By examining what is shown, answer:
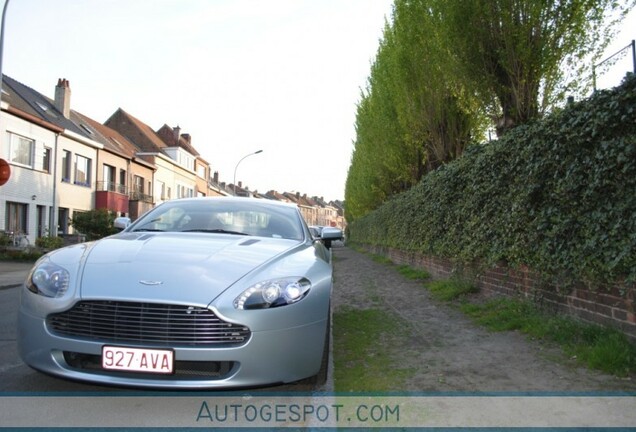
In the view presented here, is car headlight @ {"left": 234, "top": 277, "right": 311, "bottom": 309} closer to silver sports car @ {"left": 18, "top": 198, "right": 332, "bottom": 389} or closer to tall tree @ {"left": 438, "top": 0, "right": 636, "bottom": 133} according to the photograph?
silver sports car @ {"left": 18, "top": 198, "right": 332, "bottom": 389}

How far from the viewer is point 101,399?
10.2 feet

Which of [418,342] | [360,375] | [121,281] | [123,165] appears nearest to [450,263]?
[418,342]

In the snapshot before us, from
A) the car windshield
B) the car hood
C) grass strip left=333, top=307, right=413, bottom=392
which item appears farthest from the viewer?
the car windshield

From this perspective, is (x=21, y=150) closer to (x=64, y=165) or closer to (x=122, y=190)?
(x=64, y=165)

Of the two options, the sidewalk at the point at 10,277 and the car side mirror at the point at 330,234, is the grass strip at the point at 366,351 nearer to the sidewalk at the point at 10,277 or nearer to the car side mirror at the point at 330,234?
the car side mirror at the point at 330,234

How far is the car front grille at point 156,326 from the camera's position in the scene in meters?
2.78

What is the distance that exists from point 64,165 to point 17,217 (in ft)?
15.7

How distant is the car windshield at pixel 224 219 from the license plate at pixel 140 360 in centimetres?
177

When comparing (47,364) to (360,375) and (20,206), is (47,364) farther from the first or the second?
(20,206)

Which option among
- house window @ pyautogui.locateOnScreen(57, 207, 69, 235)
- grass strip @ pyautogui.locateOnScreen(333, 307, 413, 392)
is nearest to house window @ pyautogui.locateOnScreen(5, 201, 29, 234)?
house window @ pyautogui.locateOnScreen(57, 207, 69, 235)

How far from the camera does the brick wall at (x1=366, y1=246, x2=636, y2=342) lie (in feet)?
13.5

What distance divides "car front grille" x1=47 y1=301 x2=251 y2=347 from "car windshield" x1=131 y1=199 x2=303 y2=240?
164cm

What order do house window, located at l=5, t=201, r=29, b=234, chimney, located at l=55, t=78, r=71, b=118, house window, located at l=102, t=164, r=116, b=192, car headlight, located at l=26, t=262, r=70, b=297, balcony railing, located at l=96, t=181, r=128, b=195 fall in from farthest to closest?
house window, located at l=102, t=164, r=116, b=192, balcony railing, located at l=96, t=181, r=128, b=195, chimney, located at l=55, t=78, r=71, b=118, house window, located at l=5, t=201, r=29, b=234, car headlight, located at l=26, t=262, r=70, b=297

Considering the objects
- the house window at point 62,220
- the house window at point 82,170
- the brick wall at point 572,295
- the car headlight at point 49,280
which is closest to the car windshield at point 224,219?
the car headlight at point 49,280
